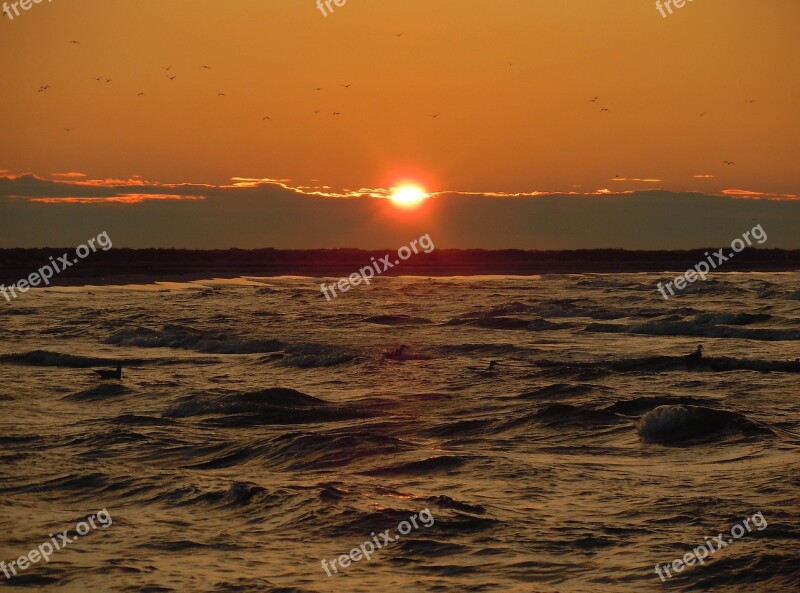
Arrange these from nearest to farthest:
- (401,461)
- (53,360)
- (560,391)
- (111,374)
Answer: (401,461)
(560,391)
(111,374)
(53,360)

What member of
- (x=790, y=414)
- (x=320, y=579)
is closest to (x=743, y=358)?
(x=790, y=414)

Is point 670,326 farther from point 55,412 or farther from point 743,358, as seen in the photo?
point 55,412

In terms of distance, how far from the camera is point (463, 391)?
2627cm

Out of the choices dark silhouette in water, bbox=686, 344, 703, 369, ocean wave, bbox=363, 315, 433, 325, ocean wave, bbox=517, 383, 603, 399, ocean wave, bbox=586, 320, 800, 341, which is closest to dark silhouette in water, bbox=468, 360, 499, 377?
ocean wave, bbox=517, 383, 603, 399

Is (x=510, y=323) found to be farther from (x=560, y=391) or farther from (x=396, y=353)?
(x=560, y=391)

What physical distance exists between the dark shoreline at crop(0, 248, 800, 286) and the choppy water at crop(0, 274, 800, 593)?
1884 inches

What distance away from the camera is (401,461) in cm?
1802

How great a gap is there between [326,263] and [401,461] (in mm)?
100772

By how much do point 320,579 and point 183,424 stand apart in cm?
1073

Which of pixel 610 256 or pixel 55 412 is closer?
pixel 55 412

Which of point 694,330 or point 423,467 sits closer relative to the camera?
point 423,467

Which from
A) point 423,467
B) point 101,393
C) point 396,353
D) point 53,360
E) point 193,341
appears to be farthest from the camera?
point 193,341

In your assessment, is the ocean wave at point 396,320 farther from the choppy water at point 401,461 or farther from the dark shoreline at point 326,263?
the dark shoreline at point 326,263

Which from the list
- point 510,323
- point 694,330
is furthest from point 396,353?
point 694,330
